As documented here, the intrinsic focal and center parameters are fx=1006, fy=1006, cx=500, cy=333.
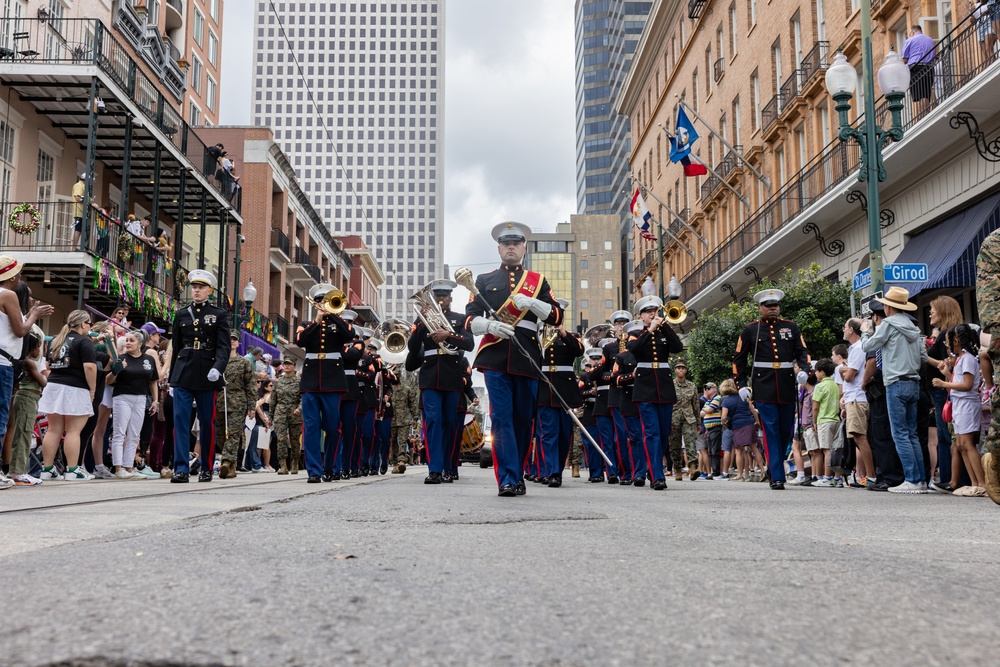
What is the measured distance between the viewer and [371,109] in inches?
6900

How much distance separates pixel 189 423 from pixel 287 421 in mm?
5002

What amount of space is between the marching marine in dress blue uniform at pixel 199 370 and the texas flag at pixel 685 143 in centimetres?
2097

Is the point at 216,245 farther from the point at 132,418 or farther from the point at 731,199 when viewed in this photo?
the point at 132,418

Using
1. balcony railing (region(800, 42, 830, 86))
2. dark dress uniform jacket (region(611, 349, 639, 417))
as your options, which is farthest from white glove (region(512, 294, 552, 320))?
balcony railing (region(800, 42, 830, 86))

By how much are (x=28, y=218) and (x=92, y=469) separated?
32.5 ft

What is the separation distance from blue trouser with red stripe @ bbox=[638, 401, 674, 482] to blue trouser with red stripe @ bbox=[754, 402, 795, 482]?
1.11 meters

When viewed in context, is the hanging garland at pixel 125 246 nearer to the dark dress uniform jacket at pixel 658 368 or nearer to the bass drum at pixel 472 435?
the bass drum at pixel 472 435

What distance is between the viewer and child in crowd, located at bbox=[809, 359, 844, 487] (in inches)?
533

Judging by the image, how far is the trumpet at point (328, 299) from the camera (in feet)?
39.3

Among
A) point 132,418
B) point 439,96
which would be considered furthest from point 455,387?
point 439,96

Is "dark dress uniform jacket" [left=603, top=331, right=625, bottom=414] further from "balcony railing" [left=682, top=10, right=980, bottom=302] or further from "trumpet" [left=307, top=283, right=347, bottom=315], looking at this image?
"balcony railing" [left=682, top=10, right=980, bottom=302]

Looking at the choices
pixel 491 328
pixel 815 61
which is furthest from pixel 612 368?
pixel 815 61

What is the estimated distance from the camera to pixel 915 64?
18969 millimetres

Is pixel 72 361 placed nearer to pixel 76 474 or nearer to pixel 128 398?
pixel 76 474
